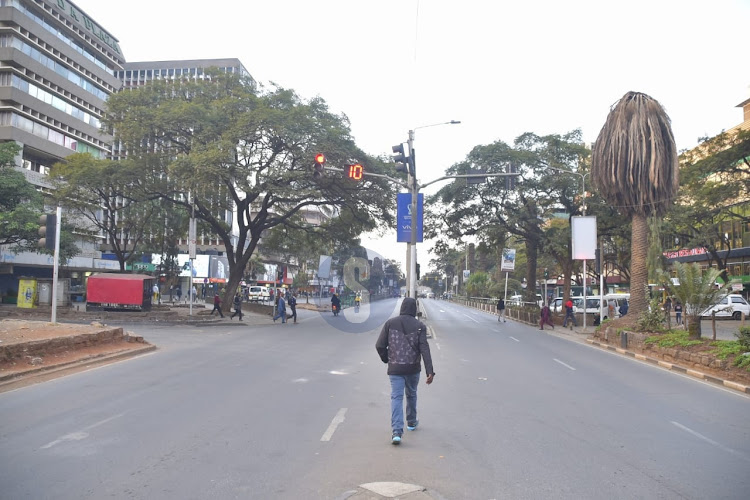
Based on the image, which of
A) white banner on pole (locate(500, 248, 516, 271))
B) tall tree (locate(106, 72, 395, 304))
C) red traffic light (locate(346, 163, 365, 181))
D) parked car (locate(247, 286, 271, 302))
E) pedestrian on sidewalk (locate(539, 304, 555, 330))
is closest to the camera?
red traffic light (locate(346, 163, 365, 181))

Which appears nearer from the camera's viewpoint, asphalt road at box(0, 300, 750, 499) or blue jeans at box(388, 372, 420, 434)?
asphalt road at box(0, 300, 750, 499)

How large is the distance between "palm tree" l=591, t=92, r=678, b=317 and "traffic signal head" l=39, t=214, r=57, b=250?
64.6ft

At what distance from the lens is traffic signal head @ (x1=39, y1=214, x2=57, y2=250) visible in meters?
15.3

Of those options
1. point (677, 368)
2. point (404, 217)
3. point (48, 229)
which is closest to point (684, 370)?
point (677, 368)

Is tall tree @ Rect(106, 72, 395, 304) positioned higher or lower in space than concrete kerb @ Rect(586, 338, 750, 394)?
higher

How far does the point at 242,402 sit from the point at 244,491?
14.0 ft

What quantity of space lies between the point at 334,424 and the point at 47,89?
58.3m

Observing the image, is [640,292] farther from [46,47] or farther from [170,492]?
[46,47]

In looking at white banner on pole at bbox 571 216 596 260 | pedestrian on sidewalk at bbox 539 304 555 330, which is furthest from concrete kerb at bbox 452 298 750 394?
pedestrian on sidewalk at bbox 539 304 555 330

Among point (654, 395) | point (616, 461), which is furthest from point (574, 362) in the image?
point (616, 461)

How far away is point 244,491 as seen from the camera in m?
5.16

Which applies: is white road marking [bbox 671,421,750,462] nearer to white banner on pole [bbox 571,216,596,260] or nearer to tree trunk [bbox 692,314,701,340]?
tree trunk [bbox 692,314,701,340]

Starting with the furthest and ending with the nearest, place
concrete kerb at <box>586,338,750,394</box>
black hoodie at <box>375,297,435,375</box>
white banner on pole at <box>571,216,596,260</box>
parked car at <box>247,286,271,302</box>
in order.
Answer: parked car at <box>247,286,271,302</box>, white banner on pole at <box>571,216,596,260</box>, concrete kerb at <box>586,338,750,394</box>, black hoodie at <box>375,297,435,375</box>

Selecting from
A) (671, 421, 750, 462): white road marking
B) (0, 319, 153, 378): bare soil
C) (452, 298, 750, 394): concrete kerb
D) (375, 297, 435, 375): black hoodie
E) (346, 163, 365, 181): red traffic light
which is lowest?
(452, 298, 750, 394): concrete kerb
